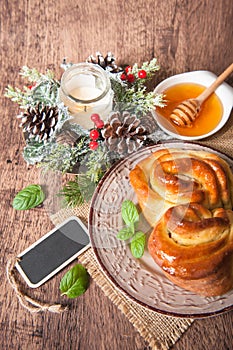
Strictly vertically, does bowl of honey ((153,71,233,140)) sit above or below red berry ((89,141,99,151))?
above

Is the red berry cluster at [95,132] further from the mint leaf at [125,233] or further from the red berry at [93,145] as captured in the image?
the mint leaf at [125,233]

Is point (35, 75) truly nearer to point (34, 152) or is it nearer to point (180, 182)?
point (34, 152)

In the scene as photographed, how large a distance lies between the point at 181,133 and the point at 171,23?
0.52m

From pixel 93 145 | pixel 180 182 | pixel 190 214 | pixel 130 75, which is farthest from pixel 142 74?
pixel 190 214

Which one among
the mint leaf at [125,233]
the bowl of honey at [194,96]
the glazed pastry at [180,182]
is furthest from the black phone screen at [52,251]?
the bowl of honey at [194,96]

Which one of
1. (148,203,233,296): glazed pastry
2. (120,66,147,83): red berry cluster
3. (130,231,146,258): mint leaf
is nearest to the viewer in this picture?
(148,203,233,296): glazed pastry

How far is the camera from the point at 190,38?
1.72 meters

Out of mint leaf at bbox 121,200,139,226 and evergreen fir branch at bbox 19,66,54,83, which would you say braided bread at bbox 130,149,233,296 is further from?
evergreen fir branch at bbox 19,66,54,83

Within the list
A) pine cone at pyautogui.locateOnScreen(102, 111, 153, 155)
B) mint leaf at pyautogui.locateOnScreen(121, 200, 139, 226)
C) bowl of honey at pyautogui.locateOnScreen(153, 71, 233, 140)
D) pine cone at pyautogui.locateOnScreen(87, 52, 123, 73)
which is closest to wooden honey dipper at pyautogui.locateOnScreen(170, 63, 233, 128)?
bowl of honey at pyautogui.locateOnScreen(153, 71, 233, 140)

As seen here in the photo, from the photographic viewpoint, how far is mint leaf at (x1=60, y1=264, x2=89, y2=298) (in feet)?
4.22

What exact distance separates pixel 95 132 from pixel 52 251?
37 cm

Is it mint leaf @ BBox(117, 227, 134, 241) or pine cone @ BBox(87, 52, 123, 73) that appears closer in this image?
mint leaf @ BBox(117, 227, 134, 241)

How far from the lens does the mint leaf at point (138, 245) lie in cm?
127

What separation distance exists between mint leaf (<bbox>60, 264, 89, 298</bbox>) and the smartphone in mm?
39
